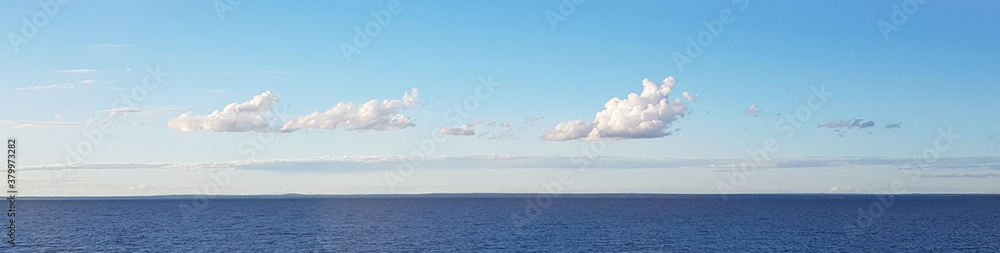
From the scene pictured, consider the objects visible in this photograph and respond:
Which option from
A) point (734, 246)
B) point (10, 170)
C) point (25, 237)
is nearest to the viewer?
point (10, 170)

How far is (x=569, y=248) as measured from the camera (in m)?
88.7

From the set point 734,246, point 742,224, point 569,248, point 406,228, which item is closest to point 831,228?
point 742,224

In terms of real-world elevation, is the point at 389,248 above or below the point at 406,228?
below

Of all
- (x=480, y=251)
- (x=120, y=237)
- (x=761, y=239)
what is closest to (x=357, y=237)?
(x=480, y=251)

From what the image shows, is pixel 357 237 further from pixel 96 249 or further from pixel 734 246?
pixel 734 246

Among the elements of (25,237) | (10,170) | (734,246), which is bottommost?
(734,246)

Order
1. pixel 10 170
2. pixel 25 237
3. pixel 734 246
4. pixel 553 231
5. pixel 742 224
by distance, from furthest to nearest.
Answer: pixel 742 224 < pixel 553 231 < pixel 25 237 < pixel 734 246 < pixel 10 170

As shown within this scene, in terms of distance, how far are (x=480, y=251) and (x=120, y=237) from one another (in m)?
50.4

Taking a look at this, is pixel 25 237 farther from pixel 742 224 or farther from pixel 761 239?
pixel 742 224

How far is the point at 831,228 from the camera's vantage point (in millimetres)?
125250

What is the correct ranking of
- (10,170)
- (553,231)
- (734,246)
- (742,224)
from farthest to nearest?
(742,224) < (553,231) < (734,246) < (10,170)

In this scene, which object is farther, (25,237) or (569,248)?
(25,237)

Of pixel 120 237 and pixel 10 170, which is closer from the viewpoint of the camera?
pixel 10 170

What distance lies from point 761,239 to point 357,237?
51.2 meters
